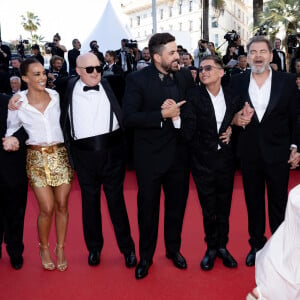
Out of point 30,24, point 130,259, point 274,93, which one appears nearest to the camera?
point 274,93

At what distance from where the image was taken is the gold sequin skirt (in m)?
3.12

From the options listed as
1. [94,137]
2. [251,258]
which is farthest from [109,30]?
[251,258]

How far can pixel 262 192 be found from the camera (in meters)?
3.32

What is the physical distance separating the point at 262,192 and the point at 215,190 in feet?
1.39

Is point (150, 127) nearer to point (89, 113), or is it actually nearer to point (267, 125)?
point (89, 113)

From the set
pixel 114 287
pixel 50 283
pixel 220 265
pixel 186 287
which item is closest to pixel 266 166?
pixel 220 265

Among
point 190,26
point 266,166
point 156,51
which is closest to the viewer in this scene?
point 156,51

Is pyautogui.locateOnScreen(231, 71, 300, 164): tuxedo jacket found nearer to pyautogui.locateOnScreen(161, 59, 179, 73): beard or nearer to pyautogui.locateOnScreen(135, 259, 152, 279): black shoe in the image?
pyautogui.locateOnScreen(161, 59, 179, 73): beard

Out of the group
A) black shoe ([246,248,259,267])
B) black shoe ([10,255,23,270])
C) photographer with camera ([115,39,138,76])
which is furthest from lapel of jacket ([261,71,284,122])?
photographer with camera ([115,39,138,76])

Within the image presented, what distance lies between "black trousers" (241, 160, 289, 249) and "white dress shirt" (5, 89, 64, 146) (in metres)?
1.51

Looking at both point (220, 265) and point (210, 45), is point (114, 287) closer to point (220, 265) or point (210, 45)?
point (220, 265)

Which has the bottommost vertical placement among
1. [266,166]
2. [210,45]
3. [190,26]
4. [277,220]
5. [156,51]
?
[277,220]

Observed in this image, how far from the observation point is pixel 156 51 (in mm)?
2967

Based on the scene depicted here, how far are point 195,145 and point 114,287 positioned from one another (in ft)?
4.03
